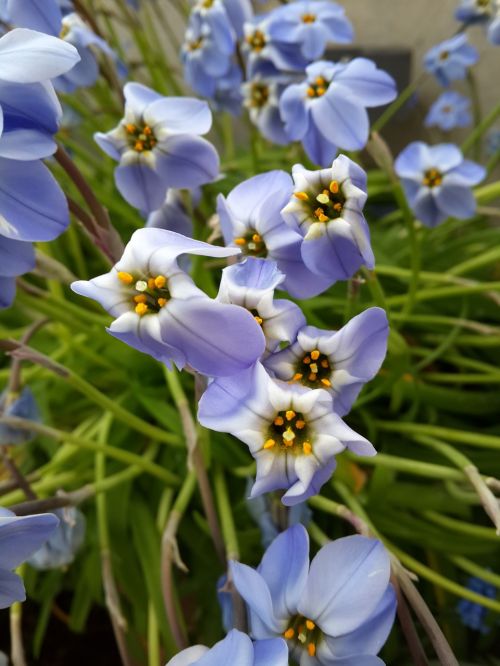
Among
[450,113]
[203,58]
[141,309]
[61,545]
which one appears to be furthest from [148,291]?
[450,113]

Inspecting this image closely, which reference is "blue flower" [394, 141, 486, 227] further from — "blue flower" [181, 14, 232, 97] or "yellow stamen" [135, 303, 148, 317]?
"yellow stamen" [135, 303, 148, 317]

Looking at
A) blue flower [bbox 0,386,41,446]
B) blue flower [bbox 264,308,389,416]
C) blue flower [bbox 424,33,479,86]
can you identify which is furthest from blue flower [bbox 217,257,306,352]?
blue flower [bbox 424,33,479,86]

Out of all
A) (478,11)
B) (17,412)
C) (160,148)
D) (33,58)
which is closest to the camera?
(33,58)

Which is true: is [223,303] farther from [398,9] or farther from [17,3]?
[398,9]

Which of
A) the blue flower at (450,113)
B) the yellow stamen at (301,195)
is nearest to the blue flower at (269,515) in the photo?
the yellow stamen at (301,195)

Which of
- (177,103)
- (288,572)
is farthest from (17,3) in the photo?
(288,572)

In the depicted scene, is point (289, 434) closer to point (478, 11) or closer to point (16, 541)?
point (16, 541)

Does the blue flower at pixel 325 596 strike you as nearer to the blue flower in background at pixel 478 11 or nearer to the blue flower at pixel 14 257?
the blue flower at pixel 14 257
